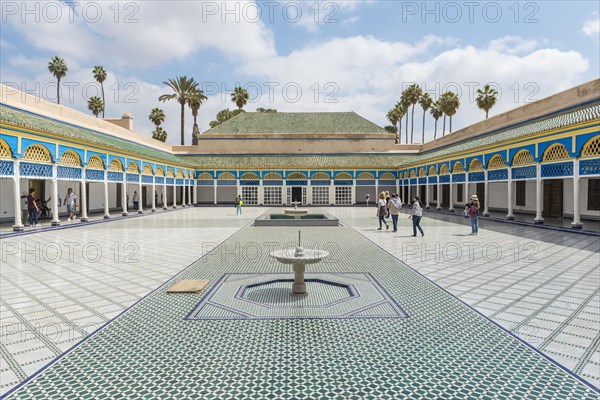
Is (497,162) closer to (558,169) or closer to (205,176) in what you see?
(558,169)

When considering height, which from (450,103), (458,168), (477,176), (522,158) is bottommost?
(477,176)

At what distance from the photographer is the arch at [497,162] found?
64.5 feet

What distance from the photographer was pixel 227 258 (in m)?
9.30

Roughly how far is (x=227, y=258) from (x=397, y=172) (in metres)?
30.9

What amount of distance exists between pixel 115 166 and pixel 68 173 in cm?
458

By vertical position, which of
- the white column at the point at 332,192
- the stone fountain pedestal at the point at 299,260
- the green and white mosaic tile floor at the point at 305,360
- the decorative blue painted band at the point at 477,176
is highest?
the decorative blue painted band at the point at 477,176

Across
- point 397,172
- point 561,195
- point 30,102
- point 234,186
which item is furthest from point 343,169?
point 30,102

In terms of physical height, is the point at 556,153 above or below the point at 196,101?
below

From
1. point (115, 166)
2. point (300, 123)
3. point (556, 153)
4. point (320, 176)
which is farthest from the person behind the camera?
point (300, 123)

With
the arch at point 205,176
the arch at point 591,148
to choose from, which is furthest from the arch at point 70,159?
the arch at point 591,148

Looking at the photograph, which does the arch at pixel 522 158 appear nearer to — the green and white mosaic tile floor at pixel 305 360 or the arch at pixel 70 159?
the green and white mosaic tile floor at pixel 305 360

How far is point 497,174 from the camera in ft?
66.0

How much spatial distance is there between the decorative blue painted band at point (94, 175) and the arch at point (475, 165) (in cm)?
2307

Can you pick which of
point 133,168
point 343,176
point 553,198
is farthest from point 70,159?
point 553,198
